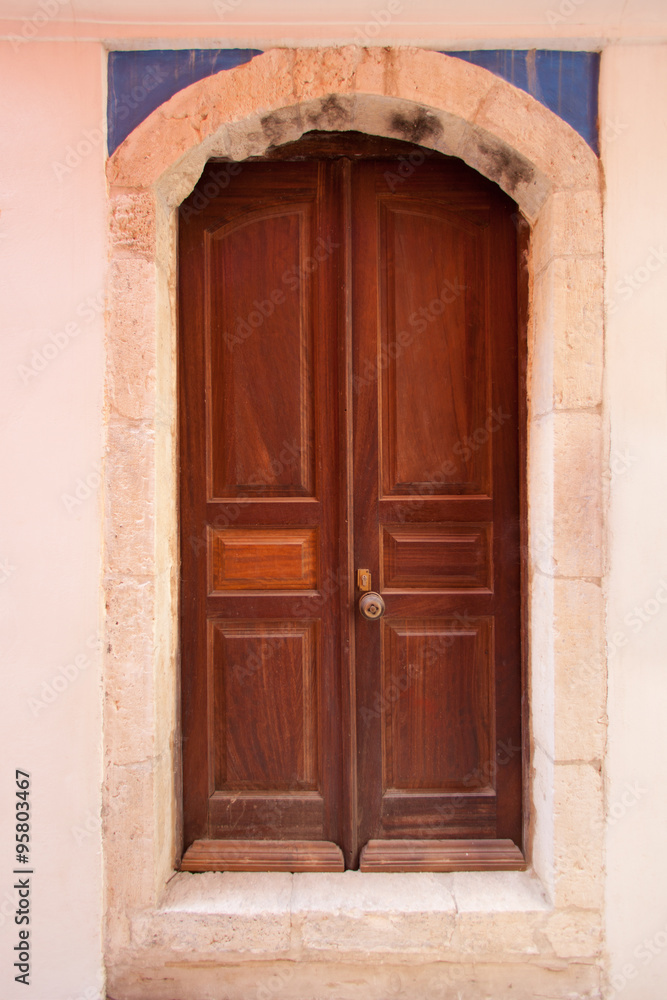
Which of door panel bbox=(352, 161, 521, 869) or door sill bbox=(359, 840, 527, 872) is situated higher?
door panel bbox=(352, 161, 521, 869)

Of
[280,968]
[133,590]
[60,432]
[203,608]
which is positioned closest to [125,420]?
[60,432]

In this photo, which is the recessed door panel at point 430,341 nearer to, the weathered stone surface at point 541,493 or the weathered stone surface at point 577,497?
the weathered stone surface at point 541,493

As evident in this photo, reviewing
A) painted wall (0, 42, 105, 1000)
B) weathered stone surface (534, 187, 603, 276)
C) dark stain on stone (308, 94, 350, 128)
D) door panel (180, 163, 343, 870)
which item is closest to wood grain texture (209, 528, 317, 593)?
door panel (180, 163, 343, 870)

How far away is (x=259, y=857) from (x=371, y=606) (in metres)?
1.05

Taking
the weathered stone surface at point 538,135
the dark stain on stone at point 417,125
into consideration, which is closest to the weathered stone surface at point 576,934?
the weathered stone surface at point 538,135

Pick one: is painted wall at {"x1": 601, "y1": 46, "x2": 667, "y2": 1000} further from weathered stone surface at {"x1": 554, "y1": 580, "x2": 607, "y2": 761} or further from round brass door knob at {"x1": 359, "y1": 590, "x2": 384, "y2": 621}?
round brass door knob at {"x1": 359, "y1": 590, "x2": 384, "y2": 621}

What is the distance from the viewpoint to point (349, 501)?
2.12 metres

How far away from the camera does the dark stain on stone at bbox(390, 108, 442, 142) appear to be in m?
1.95

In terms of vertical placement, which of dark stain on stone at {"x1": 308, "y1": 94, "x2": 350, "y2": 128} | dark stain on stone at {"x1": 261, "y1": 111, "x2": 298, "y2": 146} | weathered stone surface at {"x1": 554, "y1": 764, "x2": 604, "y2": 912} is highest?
dark stain on stone at {"x1": 308, "y1": 94, "x2": 350, "y2": 128}

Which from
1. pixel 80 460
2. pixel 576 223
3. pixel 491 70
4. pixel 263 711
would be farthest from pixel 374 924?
pixel 491 70

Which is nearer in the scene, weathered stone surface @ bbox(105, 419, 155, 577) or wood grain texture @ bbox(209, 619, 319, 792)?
weathered stone surface @ bbox(105, 419, 155, 577)

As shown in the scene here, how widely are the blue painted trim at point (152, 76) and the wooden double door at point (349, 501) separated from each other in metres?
0.32

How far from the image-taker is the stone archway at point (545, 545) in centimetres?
188

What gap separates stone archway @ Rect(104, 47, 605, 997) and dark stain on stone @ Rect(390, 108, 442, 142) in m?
0.01
